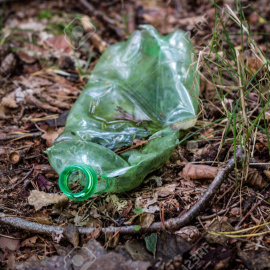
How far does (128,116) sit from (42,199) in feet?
2.46

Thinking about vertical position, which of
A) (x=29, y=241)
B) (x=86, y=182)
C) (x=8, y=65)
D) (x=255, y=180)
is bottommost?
(x=29, y=241)

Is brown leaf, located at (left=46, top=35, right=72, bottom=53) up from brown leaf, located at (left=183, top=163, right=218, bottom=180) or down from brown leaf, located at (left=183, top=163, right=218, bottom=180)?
up

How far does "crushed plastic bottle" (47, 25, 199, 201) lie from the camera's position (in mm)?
1842

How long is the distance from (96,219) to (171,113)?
89 centimetres

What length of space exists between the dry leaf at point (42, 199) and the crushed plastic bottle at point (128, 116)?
78 millimetres

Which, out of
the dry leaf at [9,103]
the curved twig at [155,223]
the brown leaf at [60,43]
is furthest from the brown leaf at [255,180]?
the brown leaf at [60,43]

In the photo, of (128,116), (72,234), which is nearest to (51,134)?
(128,116)

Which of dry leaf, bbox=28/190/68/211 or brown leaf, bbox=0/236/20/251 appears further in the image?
dry leaf, bbox=28/190/68/211

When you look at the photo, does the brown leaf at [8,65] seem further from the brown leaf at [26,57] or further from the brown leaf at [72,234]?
the brown leaf at [72,234]

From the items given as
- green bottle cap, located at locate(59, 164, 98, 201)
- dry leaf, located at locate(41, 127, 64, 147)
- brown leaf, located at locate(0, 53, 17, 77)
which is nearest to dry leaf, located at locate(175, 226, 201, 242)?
green bottle cap, located at locate(59, 164, 98, 201)

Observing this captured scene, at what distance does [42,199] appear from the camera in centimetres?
189

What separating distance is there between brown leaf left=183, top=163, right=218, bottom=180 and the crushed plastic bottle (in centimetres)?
15

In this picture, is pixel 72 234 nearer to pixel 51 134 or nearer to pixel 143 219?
pixel 143 219

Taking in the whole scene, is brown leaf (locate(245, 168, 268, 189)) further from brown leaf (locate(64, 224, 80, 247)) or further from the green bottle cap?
brown leaf (locate(64, 224, 80, 247))
